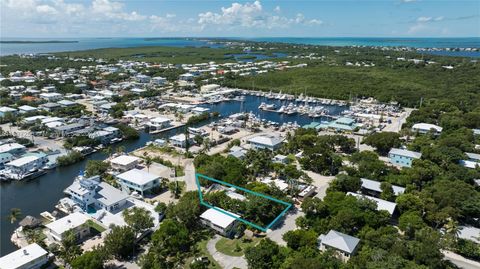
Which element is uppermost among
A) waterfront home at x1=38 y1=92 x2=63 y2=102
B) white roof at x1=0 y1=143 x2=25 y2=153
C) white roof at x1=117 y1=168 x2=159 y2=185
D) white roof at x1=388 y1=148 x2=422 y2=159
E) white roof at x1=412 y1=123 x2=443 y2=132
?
waterfront home at x1=38 y1=92 x2=63 y2=102

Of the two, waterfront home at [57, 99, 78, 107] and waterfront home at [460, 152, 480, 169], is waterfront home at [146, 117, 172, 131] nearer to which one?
waterfront home at [57, 99, 78, 107]

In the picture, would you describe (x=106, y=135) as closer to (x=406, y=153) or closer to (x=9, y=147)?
(x=9, y=147)

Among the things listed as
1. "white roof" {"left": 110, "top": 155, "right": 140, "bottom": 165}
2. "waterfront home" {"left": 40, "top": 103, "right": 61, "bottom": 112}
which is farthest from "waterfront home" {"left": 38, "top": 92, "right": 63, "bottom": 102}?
"white roof" {"left": 110, "top": 155, "right": 140, "bottom": 165}

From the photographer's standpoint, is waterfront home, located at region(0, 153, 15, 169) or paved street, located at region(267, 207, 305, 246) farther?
waterfront home, located at region(0, 153, 15, 169)

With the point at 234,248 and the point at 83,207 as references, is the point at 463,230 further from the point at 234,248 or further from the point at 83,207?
the point at 83,207

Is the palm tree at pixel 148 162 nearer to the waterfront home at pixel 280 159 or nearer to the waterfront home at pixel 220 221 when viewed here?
the waterfront home at pixel 220 221

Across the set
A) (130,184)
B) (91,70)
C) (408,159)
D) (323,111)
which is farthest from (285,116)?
(91,70)
